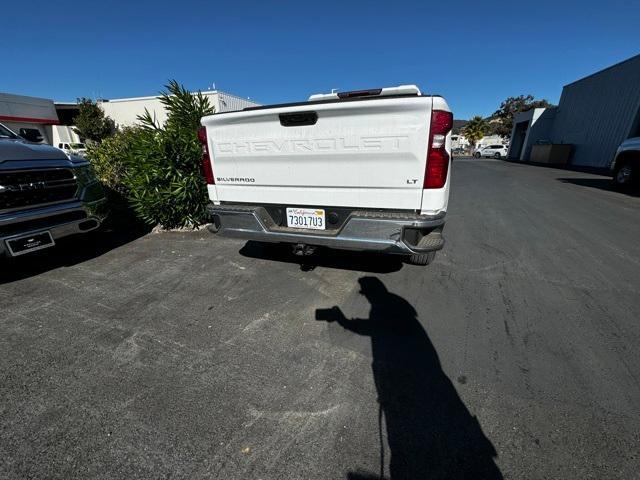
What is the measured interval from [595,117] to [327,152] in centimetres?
2709

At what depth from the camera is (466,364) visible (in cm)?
216

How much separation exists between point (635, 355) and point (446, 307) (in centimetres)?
137

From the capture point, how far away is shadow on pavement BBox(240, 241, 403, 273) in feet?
12.5

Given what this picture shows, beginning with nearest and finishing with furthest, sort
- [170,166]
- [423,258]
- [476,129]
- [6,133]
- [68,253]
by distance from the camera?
[423,258]
[6,133]
[68,253]
[170,166]
[476,129]

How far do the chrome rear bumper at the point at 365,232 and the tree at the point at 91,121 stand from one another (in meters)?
29.7

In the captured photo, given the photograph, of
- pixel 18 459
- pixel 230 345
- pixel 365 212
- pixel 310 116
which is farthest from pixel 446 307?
pixel 18 459

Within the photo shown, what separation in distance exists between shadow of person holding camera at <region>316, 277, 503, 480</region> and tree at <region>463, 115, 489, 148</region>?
219 ft

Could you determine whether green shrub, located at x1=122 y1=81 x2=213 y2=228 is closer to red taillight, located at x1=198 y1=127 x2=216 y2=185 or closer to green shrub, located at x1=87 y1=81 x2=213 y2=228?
green shrub, located at x1=87 y1=81 x2=213 y2=228

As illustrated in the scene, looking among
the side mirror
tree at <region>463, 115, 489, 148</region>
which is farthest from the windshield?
tree at <region>463, 115, 489, 148</region>

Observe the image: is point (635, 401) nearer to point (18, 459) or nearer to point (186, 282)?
point (18, 459)

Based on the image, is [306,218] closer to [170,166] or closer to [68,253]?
[170,166]

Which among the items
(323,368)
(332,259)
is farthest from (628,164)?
(323,368)

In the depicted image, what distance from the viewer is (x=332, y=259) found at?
4078 millimetres

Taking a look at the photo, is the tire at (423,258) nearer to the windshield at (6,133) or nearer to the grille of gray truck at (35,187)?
the grille of gray truck at (35,187)
